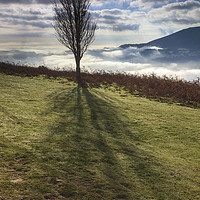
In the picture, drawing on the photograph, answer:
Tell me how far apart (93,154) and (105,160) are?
34cm

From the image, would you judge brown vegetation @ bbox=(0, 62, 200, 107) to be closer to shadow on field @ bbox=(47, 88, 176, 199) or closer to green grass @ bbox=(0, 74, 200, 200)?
green grass @ bbox=(0, 74, 200, 200)

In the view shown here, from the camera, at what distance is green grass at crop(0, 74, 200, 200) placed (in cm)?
316

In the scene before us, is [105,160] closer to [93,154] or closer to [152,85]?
[93,154]

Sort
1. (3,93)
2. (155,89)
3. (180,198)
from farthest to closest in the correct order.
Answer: (155,89), (3,93), (180,198)

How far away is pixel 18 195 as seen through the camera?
2.75 m

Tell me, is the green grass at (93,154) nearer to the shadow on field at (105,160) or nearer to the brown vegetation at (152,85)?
the shadow on field at (105,160)

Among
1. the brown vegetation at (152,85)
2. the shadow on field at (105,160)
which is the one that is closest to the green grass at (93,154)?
the shadow on field at (105,160)

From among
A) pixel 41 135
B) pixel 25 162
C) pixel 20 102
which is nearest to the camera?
pixel 25 162

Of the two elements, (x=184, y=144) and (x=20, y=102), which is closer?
(x=184, y=144)

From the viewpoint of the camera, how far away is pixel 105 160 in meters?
4.27

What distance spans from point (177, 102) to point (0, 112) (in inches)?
402

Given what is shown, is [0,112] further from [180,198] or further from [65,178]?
[180,198]

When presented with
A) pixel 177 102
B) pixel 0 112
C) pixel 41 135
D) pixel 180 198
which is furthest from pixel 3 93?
pixel 177 102

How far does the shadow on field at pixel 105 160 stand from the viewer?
330 cm
